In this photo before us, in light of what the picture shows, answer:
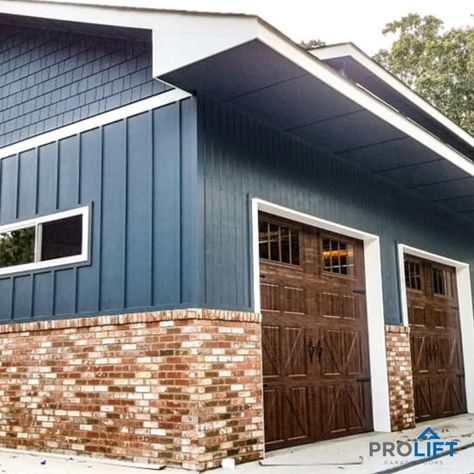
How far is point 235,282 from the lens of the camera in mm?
6383

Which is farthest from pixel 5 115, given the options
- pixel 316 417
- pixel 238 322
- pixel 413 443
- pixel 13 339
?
pixel 413 443

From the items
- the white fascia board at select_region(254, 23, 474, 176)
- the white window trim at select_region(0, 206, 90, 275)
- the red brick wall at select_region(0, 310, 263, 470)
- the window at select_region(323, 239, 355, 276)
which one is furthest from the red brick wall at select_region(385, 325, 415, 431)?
the white window trim at select_region(0, 206, 90, 275)

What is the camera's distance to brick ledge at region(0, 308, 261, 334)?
19.3 feet

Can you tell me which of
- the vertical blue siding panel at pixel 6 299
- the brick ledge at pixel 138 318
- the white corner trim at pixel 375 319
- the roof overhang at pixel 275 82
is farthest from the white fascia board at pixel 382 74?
the vertical blue siding panel at pixel 6 299

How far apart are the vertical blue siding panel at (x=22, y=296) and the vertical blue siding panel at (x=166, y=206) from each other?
1.99 metres

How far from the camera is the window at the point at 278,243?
7.16m

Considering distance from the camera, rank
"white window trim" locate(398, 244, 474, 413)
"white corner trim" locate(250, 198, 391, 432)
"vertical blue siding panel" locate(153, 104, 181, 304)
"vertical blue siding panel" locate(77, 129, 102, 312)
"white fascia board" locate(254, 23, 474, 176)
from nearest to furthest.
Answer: "white fascia board" locate(254, 23, 474, 176), "vertical blue siding panel" locate(153, 104, 181, 304), "vertical blue siding panel" locate(77, 129, 102, 312), "white corner trim" locate(250, 198, 391, 432), "white window trim" locate(398, 244, 474, 413)

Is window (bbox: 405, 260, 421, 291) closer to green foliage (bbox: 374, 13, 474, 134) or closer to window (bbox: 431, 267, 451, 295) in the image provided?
window (bbox: 431, 267, 451, 295)

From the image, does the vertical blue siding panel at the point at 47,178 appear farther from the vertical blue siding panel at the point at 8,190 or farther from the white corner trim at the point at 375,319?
the white corner trim at the point at 375,319

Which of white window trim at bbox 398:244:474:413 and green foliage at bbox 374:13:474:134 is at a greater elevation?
green foliage at bbox 374:13:474:134

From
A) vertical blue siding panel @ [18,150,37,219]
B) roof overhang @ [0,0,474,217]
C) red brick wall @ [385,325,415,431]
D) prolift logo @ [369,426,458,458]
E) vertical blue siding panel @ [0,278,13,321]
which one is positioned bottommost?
prolift logo @ [369,426,458,458]

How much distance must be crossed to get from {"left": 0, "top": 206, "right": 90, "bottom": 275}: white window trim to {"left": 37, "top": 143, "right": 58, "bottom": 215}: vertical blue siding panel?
124mm

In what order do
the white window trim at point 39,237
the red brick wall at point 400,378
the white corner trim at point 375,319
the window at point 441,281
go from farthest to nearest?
the window at point 441,281, the red brick wall at point 400,378, the white corner trim at point 375,319, the white window trim at point 39,237

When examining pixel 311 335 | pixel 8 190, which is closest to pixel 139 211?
pixel 8 190
